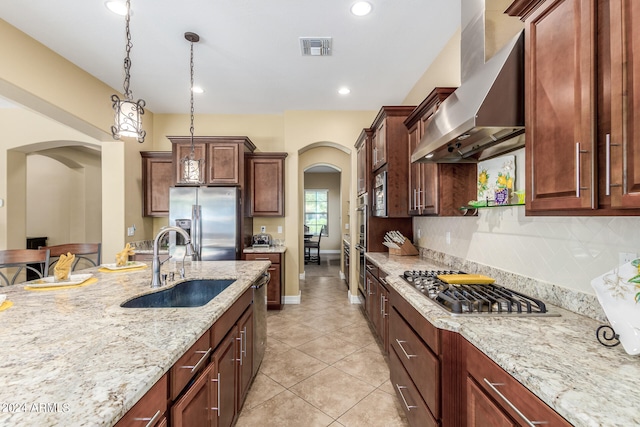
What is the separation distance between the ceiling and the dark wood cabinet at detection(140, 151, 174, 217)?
3.20 ft

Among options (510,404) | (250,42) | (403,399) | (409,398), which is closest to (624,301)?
(510,404)

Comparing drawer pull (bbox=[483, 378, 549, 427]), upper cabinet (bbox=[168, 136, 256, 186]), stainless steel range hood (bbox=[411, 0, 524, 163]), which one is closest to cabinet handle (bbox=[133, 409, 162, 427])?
drawer pull (bbox=[483, 378, 549, 427])

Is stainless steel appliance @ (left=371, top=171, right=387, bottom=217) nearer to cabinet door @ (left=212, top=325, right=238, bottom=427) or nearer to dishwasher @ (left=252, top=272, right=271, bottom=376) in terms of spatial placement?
dishwasher @ (left=252, top=272, right=271, bottom=376)

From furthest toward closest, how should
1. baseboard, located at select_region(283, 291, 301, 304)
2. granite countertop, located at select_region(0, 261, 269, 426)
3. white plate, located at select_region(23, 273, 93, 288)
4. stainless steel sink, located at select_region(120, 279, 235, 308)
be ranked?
baseboard, located at select_region(283, 291, 301, 304) < stainless steel sink, located at select_region(120, 279, 235, 308) < white plate, located at select_region(23, 273, 93, 288) < granite countertop, located at select_region(0, 261, 269, 426)

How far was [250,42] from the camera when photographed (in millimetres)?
2855

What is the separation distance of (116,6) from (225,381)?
2968mm

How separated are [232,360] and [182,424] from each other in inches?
24.3

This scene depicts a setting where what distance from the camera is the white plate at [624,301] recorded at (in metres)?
0.93

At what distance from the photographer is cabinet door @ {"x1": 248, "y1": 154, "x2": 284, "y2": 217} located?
4.50 metres

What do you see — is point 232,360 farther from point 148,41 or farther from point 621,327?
point 148,41

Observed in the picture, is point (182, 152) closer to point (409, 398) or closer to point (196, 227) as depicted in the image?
point (196, 227)

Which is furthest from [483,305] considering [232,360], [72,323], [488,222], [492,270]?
[72,323]

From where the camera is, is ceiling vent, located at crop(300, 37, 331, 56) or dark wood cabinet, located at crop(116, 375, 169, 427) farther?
ceiling vent, located at crop(300, 37, 331, 56)

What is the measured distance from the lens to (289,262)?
4586mm
